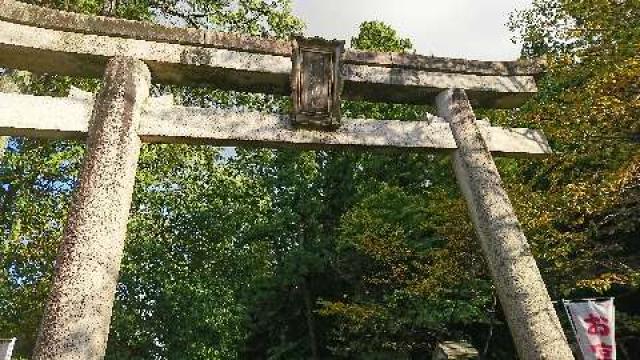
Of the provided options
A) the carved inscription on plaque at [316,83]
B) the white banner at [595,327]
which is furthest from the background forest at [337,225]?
→ the carved inscription on plaque at [316,83]

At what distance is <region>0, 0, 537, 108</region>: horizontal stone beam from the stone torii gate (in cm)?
1

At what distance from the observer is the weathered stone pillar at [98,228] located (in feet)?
12.5

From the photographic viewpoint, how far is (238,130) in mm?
5133

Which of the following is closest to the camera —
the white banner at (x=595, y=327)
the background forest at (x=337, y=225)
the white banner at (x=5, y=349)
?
the white banner at (x=595, y=327)

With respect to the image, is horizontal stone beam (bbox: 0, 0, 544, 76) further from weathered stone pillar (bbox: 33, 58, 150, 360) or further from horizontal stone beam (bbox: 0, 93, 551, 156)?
horizontal stone beam (bbox: 0, 93, 551, 156)

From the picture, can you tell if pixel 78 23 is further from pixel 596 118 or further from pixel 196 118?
pixel 596 118

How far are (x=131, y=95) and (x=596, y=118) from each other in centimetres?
685

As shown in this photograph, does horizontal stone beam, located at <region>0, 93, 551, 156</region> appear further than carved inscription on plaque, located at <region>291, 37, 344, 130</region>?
No

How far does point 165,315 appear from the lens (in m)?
14.1

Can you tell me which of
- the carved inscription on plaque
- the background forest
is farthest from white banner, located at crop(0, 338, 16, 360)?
the carved inscription on plaque

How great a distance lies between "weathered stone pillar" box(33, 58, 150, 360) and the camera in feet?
12.5

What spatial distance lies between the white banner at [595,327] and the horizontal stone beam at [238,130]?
185cm

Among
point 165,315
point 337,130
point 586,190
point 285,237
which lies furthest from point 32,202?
point 586,190

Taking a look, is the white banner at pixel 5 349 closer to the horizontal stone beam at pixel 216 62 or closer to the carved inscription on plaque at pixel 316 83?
the horizontal stone beam at pixel 216 62
